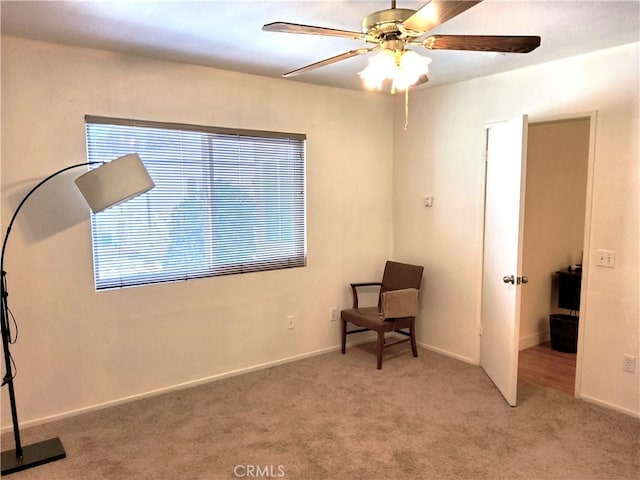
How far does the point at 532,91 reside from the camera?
3.45m

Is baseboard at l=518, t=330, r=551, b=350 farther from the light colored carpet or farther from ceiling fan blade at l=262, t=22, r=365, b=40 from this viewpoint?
ceiling fan blade at l=262, t=22, r=365, b=40

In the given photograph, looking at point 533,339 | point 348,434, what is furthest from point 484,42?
point 533,339

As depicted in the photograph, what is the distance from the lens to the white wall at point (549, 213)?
4.31 m

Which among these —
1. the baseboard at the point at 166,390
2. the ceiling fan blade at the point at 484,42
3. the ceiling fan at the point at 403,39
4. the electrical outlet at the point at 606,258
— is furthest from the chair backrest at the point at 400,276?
the ceiling fan blade at the point at 484,42

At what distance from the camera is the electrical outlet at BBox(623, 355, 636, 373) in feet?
9.77

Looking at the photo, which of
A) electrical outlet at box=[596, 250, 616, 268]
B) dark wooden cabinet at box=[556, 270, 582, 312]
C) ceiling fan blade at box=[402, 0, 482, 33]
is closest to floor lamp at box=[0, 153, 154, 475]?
ceiling fan blade at box=[402, 0, 482, 33]

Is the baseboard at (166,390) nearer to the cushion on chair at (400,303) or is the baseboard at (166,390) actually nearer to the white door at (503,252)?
the cushion on chair at (400,303)

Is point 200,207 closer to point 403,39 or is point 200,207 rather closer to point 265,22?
point 265,22

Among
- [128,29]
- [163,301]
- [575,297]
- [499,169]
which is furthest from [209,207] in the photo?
[575,297]

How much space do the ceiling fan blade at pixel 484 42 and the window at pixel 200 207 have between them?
2.09 metres

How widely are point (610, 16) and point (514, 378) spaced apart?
228cm

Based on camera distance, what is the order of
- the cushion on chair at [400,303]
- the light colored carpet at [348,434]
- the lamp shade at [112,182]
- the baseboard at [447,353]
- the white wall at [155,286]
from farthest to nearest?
the baseboard at [447,353]
the cushion on chair at [400,303]
the white wall at [155,286]
the lamp shade at [112,182]
the light colored carpet at [348,434]

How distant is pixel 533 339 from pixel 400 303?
5.36 ft

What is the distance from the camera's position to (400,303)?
12.6 feet
